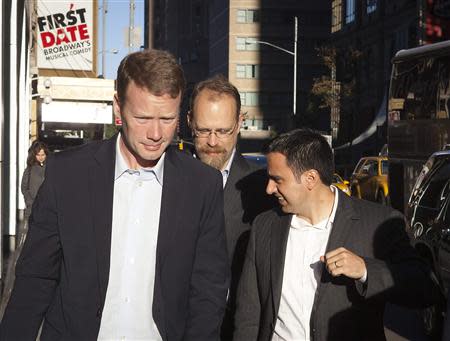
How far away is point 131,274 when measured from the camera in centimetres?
424

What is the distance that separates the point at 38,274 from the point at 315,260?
4.08 feet

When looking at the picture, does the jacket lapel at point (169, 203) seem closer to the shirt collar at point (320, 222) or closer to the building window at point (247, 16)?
the shirt collar at point (320, 222)

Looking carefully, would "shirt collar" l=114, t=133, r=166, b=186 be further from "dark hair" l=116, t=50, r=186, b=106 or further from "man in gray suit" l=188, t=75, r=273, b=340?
"man in gray suit" l=188, t=75, r=273, b=340

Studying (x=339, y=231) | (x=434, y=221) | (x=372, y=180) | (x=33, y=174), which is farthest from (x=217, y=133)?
(x=372, y=180)

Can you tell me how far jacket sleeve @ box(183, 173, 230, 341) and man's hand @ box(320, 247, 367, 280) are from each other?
1.42 feet

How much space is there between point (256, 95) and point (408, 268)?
374ft

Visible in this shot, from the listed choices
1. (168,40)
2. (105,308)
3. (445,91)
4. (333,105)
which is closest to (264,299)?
(105,308)

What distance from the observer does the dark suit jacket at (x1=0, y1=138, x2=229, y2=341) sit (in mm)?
4215

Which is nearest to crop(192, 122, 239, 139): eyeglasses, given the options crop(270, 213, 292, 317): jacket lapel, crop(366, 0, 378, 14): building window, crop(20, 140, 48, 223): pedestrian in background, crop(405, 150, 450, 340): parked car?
crop(270, 213, 292, 317): jacket lapel

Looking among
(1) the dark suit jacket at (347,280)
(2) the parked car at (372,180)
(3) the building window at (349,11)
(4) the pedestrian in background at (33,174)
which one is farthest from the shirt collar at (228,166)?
(3) the building window at (349,11)

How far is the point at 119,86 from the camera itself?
13.8 feet

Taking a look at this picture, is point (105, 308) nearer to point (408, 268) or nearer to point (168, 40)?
point (408, 268)

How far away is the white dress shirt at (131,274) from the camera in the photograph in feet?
13.9

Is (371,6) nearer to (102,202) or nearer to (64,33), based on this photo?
(64,33)
